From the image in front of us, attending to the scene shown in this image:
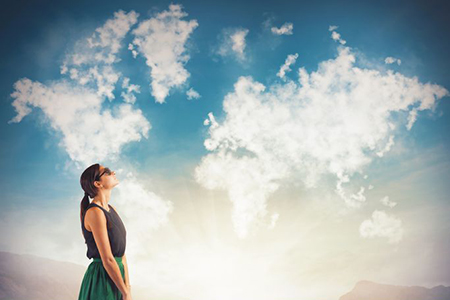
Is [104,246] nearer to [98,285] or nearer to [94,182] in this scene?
[98,285]

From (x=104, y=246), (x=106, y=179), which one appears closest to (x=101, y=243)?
(x=104, y=246)

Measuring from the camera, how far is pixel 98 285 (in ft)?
4.16

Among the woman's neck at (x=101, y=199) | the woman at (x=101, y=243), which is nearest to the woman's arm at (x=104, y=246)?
the woman at (x=101, y=243)

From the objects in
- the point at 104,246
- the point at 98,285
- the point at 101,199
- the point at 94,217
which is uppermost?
the point at 101,199

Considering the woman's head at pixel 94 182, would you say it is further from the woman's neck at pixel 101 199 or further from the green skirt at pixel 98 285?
the green skirt at pixel 98 285

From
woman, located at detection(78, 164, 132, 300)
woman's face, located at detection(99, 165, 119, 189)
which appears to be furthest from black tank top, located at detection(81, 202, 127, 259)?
woman's face, located at detection(99, 165, 119, 189)

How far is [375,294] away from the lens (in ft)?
33.0

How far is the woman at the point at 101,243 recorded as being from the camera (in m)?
1.21

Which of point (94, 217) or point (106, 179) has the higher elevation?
point (106, 179)

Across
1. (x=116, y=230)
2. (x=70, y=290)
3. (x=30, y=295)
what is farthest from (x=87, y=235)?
(x=70, y=290)

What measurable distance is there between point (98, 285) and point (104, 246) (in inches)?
7.9

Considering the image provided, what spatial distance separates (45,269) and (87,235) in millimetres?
13531

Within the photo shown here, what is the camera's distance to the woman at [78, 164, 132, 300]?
1213 millimetres

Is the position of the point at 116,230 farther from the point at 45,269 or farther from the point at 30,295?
the point at 45,269
